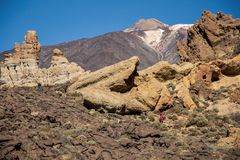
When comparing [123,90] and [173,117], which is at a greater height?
[123,90]

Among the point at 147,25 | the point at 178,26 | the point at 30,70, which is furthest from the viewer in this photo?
the point at 147,25

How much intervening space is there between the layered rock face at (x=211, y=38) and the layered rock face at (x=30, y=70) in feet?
55.6

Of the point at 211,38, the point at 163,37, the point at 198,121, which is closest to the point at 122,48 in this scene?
the point at 163,37

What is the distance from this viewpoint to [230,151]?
596 inches

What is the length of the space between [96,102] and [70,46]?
416 ft

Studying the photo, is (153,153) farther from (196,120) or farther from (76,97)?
(76,97)

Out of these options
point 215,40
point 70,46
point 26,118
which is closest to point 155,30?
point 70,46

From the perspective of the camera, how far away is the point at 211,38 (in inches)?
1688

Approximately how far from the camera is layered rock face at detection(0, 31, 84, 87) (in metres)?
29.1

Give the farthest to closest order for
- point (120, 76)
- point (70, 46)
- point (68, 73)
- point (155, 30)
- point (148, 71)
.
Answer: point (155, 30), point (70, 46), point (68, 73), point (148, 71), point (120, 76)

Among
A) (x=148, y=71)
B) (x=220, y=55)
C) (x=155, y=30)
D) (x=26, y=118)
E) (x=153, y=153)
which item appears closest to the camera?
(x=153, y=153)

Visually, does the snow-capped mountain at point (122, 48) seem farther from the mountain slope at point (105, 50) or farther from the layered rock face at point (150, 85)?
the layered rock face at point (150, 85)

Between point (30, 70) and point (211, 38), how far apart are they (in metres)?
22.4

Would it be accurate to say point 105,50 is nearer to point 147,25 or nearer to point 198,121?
point 147,25
